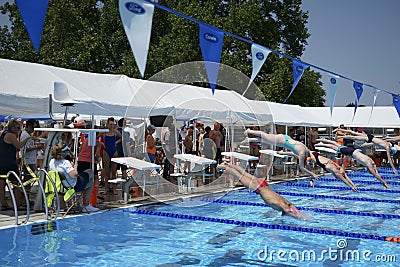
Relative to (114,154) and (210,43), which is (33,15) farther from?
(114,154)

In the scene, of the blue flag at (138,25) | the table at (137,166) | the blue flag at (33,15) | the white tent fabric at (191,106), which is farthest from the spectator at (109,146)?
the blue flag at (33,15)

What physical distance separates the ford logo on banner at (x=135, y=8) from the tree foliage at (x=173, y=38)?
18759mm

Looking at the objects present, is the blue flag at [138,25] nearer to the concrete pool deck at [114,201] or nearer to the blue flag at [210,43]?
the blue flag at [210,43]

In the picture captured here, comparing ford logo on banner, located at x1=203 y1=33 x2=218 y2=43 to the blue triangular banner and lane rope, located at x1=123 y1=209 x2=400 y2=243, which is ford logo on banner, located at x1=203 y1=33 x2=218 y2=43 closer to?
the blue triangular banner

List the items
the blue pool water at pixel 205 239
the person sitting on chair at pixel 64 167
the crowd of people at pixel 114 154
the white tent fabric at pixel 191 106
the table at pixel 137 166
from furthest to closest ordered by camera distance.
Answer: the white tent fabric at pixel 191 106
the table at pixel 137 166
the person sitting on chair at pixel 64 167
the crowd of people at pixel 114 154
the blue pool water at pixel 205 239

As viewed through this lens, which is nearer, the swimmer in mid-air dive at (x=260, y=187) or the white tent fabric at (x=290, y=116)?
the swimmer in mid-air dive at (x=260, y=187)

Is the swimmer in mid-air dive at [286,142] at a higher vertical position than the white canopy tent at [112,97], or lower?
lower

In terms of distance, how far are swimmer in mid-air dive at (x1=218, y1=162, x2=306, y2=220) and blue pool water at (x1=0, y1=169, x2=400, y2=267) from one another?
0.64 meters

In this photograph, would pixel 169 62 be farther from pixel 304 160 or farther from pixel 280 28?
pixel 304 160

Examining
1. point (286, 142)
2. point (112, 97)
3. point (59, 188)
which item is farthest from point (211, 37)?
point (112, 97)

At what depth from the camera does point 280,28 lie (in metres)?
29.1

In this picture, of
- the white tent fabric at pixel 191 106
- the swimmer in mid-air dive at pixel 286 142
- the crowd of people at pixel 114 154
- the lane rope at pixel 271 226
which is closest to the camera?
the crowd of people at pixel 114 154

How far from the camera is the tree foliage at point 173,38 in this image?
25812mm

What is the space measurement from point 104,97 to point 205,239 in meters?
5.23
